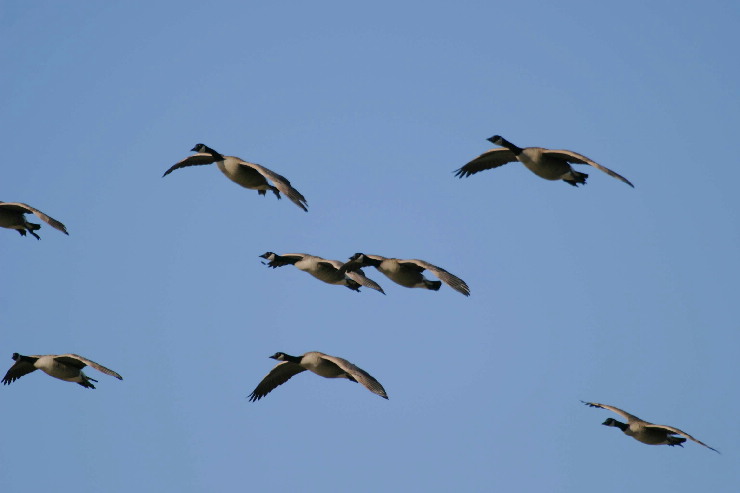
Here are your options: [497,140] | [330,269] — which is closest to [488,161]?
[497,140]

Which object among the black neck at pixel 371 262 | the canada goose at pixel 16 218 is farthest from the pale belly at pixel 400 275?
the canada goose at pixel 16 218

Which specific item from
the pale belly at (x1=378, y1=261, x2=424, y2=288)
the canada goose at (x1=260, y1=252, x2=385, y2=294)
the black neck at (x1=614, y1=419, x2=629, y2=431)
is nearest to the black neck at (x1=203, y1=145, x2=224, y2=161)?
the canada goose at (x1=260, y1=252, x2=385, y2=294)

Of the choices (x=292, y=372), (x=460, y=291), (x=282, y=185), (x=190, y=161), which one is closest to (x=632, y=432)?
(x=460, y=291)

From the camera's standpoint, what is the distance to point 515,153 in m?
26.9

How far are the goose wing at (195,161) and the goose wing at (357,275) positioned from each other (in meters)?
4.33

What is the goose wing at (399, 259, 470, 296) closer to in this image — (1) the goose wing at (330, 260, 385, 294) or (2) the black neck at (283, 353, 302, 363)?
(1) the goose wing at (330, 260, 385, 294)

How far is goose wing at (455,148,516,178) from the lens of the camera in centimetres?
2881

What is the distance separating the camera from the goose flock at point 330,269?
25.8m

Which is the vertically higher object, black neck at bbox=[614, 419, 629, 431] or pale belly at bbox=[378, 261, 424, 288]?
pale belly at bbox=[378, 261, 424, 288]

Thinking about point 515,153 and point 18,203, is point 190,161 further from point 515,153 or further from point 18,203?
point 515,153

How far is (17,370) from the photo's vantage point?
27.7 metres

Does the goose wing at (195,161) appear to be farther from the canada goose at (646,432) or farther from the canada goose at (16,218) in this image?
the canada goose at (646,432)

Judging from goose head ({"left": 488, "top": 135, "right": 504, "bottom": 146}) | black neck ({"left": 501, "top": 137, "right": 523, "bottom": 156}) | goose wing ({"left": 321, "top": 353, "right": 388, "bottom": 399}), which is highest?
goose head ({"left": 488, "top": 135, "right": 504, "bottom": 146})

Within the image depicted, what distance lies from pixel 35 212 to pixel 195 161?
5.21m
